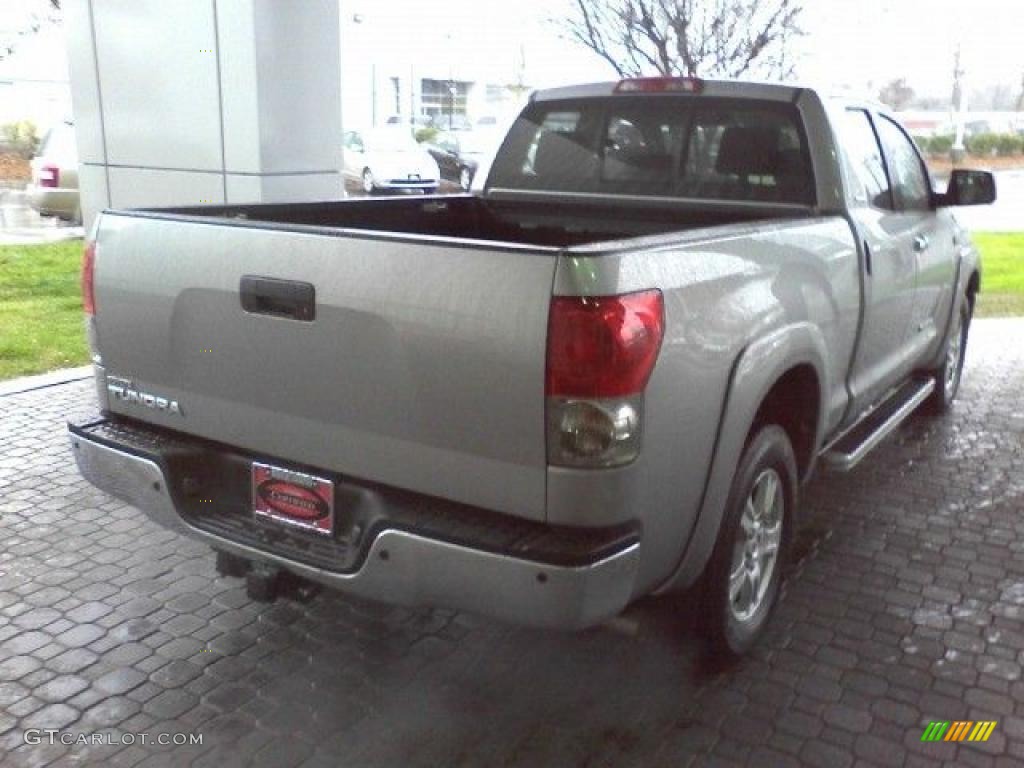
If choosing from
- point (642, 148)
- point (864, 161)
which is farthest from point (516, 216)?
point (864, 161)

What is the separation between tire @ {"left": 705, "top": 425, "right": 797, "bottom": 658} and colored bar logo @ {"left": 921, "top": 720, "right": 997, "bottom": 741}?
64 centimetres

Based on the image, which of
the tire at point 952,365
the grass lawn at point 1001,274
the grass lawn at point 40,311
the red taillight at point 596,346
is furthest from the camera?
the grass lawn at point 1001,274

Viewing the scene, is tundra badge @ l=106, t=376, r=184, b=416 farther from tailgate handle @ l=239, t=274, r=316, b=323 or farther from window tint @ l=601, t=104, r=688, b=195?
window tint @ l=601, t=104, r=688, b=195

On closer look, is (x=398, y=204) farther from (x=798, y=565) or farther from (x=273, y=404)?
(x=798, y=565)

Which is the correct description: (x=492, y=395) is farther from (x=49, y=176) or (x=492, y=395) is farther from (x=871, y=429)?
(x=49, y=176)

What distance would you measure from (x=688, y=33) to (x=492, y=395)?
29.9 feet

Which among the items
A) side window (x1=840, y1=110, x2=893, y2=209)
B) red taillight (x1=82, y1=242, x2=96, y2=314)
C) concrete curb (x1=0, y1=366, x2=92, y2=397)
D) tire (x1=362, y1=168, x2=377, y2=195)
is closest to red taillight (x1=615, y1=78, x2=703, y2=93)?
side window (x1=840, y1=110, x2=893, y2=209)

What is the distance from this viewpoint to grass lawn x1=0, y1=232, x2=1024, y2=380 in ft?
25.3

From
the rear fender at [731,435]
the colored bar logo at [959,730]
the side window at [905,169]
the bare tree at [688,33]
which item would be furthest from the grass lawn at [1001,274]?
the rear fender at [731,435]

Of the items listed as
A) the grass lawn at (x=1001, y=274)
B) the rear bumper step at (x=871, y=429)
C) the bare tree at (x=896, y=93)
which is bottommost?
the grass lawn at (x=1001, y=274)

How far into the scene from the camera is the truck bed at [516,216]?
432 centimetres

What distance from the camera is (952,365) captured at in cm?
667

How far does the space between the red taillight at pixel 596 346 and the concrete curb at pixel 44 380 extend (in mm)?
5450

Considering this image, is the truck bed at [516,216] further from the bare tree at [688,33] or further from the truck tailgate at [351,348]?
the bare tree at [688,33]
